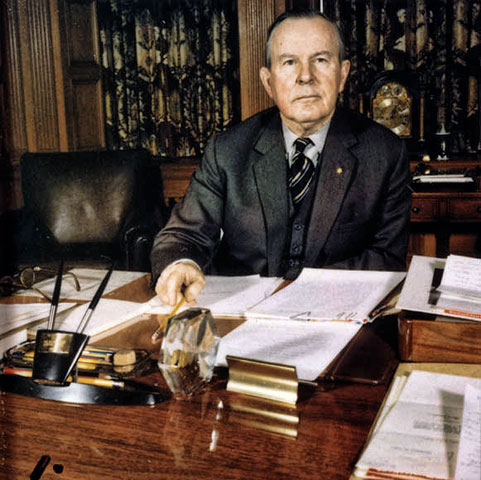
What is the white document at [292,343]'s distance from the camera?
900mm

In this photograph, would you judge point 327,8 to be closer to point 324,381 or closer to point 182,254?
point 182,254

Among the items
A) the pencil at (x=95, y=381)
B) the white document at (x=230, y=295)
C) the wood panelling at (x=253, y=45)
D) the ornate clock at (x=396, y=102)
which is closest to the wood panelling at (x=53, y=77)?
the wood panelling at (x=253, y=45)

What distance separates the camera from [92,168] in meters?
3.06

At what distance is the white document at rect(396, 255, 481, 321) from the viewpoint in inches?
36.8

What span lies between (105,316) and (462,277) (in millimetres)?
713

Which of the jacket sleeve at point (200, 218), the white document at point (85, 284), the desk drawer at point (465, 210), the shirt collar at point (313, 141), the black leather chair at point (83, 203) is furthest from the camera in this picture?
the desk drawer at point (465, 210)

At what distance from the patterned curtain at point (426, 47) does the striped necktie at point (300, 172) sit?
82.7 inches

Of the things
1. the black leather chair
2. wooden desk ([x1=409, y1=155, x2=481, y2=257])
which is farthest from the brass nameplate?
wooden desk ([x1=409, y1=155, x2=481, y2=257])

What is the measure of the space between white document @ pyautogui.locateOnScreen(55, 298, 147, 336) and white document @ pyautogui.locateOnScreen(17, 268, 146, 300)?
0.12 metres

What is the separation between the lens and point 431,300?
3.30 ft

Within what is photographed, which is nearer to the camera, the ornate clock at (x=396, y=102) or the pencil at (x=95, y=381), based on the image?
the pencil at (x=95, y=381)

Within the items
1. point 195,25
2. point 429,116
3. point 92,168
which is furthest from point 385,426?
point 195,25

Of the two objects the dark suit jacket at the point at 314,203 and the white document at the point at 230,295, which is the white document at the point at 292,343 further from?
the dark suit jacket at the point at 314,203

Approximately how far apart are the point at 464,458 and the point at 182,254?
39.0 inches
